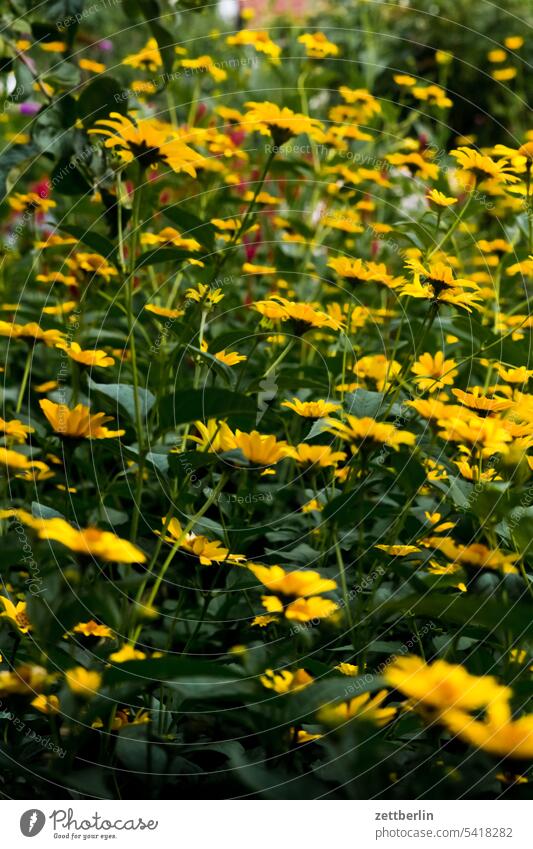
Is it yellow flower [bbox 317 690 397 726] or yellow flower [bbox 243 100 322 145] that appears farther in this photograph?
yellow flower [bbox 243 100 322 145]

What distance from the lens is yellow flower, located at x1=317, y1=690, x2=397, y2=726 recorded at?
0.47m

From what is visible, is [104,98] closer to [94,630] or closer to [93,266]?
[93,266]

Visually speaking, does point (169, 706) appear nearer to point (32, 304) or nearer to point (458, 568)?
point (458, 568)

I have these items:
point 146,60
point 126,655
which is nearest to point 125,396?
point 126,655

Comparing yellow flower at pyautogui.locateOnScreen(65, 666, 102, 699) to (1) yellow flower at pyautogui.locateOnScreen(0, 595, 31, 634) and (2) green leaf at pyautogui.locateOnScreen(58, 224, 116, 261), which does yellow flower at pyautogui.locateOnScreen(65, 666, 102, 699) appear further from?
(2) green leaf at pyautogui.locateOnScreen(58, 224, 116, 261)

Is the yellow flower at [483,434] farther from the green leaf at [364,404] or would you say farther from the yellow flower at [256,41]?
the yellow flower at [256,41]

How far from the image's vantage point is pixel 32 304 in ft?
3.43

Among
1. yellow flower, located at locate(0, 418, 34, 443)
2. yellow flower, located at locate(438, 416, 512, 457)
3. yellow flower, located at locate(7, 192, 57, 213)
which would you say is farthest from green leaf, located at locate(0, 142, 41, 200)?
yellow flower, located at locate(438, 416, 512, 457)

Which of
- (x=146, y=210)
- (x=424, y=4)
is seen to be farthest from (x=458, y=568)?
(x=424, y=4)

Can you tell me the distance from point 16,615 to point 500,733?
318mm
